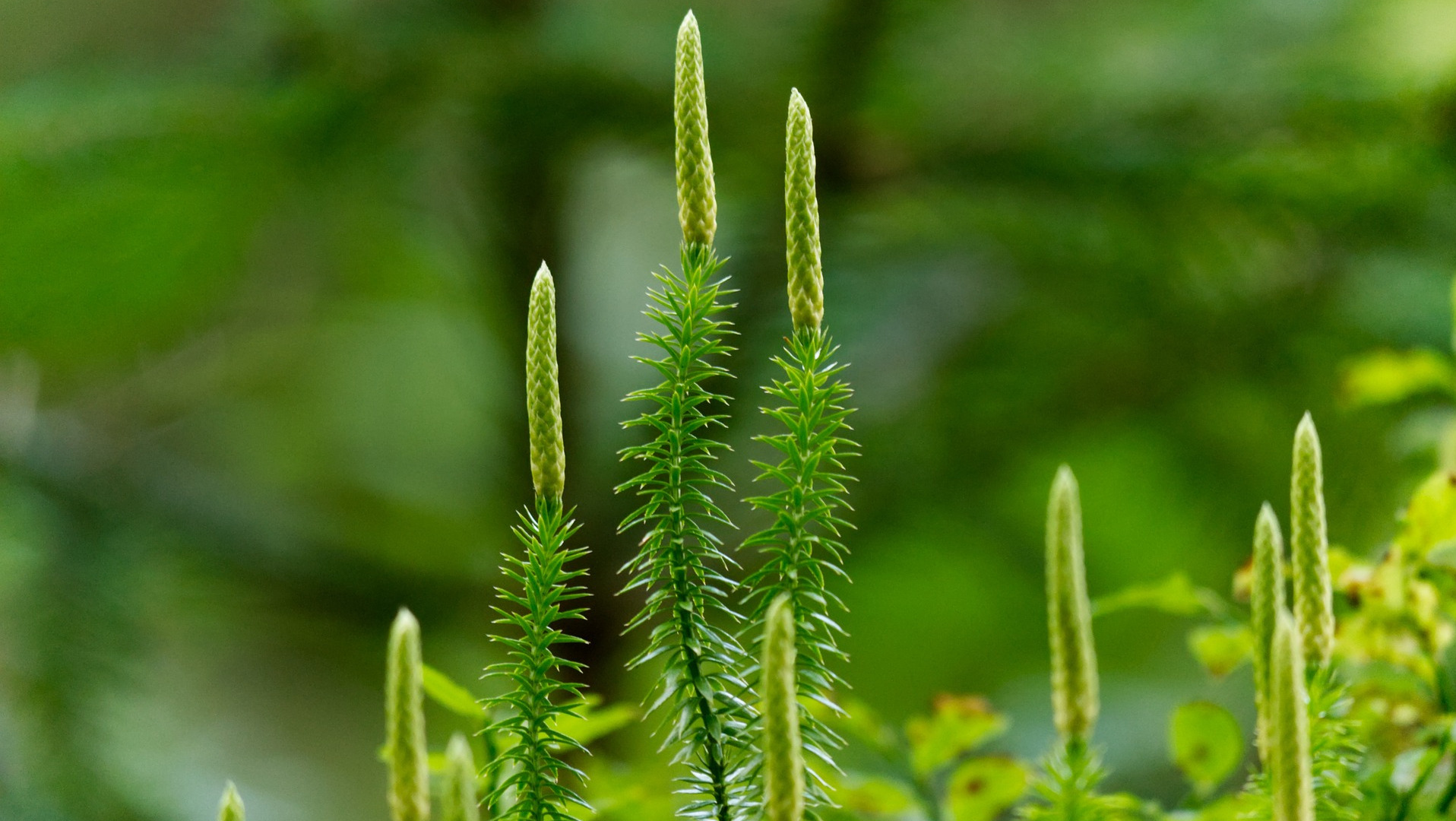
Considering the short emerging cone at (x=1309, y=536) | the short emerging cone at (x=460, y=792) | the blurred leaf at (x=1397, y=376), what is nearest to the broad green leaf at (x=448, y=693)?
the short emerging cone at (x=460, y=792)

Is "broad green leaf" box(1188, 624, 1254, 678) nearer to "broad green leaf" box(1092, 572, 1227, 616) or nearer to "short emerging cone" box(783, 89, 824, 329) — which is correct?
"broad green leaf" box(1092, 572, 1227, 616)

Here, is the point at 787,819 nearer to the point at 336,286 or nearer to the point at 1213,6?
the point at 1213,6

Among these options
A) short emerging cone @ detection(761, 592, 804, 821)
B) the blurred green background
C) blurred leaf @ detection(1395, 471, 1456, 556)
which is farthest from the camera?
the blurred green background

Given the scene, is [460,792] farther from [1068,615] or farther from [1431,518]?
[1431,518]

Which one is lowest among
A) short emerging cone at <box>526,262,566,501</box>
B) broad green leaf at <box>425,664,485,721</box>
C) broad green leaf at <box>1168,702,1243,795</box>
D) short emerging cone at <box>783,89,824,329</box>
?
broad green leaf at <box>1168,702,1243,795</box>

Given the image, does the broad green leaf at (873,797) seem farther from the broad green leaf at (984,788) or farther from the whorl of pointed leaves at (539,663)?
the whorl of pointed leaves at (539,663)

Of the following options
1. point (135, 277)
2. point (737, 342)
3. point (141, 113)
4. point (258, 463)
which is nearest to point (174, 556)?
point (135, 277)

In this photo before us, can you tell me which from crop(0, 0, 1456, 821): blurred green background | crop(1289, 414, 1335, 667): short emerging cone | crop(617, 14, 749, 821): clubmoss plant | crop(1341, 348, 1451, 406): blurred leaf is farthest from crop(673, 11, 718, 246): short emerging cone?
crop(0, 0, 1456, 821): blurred green background
